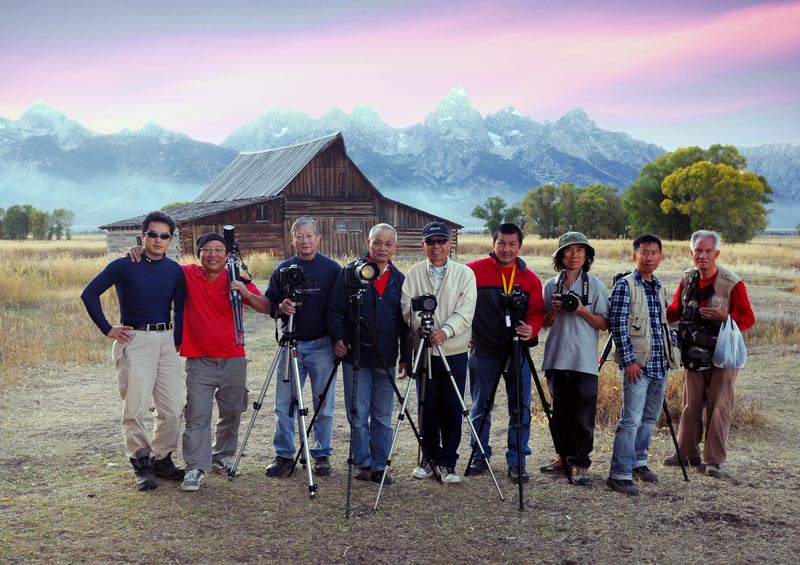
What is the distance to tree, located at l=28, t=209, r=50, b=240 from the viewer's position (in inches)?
3108

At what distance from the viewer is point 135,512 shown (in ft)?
14.3

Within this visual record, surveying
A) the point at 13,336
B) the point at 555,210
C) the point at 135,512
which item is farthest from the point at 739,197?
the point at 135,512

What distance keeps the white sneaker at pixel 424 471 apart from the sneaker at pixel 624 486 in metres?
1.30

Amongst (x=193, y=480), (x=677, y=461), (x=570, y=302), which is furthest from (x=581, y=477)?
(x=193, y=480)

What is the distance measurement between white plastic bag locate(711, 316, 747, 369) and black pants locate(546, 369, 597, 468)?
97 centimetres

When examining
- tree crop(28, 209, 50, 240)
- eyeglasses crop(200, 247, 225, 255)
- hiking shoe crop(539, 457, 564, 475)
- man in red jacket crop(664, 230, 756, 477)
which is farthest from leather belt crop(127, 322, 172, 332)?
tree crop(28, 209, 50, 240)

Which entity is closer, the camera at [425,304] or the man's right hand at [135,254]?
the camera at [425,304]

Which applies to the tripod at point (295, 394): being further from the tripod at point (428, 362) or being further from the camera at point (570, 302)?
the camera at point (570, 302)

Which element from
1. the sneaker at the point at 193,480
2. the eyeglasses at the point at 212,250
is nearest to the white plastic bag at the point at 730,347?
the eyeglasses at the point at 212,250

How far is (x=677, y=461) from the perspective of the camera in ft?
17.8

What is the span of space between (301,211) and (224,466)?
25414 mm

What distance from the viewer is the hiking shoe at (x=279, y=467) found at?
16.5 feet

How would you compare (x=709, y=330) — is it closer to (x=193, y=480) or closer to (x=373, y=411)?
(x=373, y=411)

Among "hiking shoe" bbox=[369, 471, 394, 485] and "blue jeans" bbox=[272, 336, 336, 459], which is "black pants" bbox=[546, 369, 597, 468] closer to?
"hiking shoe" bbox=[369, 471, 394, 485]
